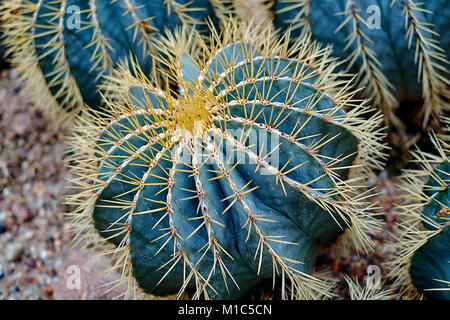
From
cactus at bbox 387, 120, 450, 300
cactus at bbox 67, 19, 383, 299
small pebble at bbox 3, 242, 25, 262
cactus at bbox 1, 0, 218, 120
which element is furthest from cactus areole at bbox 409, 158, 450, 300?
small pebble at bbox 3, 242, 25, 262

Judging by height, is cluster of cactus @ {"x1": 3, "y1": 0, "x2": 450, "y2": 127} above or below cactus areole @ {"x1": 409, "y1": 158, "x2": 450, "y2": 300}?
above

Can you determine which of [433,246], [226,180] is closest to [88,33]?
[226,180]

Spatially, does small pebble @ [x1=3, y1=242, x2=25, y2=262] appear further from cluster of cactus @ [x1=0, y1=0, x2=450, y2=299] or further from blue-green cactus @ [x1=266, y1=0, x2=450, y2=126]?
blue-green cactus @ [x1=266, y1=0, x2=450, y2=126]

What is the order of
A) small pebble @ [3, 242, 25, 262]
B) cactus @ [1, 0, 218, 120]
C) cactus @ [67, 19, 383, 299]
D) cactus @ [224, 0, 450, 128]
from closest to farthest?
cactus @ [67, 19, 383, 299] < cactus @ [224, 0, 450, 128] < cactus @ [1, 0, 218, 120] < small pebble @ [3, 242, 25, 262]

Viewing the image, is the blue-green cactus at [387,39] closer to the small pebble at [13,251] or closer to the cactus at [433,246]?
the cactus at [433,246]

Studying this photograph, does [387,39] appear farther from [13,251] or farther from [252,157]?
[13,251]
